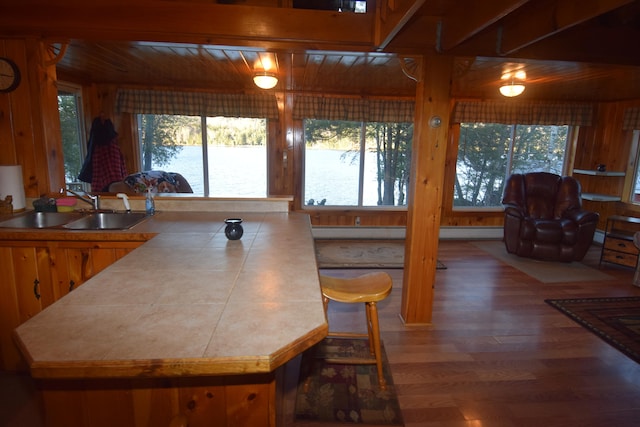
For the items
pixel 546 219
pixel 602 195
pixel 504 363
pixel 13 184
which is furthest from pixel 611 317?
pixel 13 184

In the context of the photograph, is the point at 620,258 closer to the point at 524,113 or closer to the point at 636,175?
the point at 636,175

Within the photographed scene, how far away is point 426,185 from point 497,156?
143 inches

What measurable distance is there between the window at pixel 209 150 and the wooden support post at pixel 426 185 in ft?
9.97

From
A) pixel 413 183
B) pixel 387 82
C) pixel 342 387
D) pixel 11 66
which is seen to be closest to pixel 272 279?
pixel 342 387

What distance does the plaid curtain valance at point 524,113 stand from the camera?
5.17 metres

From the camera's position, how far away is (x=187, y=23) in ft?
8.12

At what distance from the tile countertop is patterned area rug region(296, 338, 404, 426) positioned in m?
0.90

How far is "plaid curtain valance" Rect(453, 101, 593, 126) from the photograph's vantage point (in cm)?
517

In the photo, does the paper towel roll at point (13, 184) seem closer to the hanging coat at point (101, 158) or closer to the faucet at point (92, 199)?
the faucet at point (92, 199)

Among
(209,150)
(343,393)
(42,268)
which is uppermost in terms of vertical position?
(209,150)

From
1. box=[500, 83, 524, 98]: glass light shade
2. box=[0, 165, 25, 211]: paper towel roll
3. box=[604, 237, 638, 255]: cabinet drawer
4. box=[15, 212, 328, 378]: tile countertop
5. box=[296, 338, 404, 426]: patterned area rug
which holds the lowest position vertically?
box=[296, 338, 404, 426]: patterned area rug

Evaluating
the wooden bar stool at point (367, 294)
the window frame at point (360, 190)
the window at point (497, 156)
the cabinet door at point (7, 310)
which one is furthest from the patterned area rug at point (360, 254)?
the cabinet door at point (7, 310)

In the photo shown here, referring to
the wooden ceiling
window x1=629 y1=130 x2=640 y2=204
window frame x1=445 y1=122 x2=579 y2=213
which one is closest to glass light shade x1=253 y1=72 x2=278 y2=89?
the wooden ceiling

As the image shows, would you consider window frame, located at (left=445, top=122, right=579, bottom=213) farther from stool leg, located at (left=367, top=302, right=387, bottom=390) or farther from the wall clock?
the wall clock
